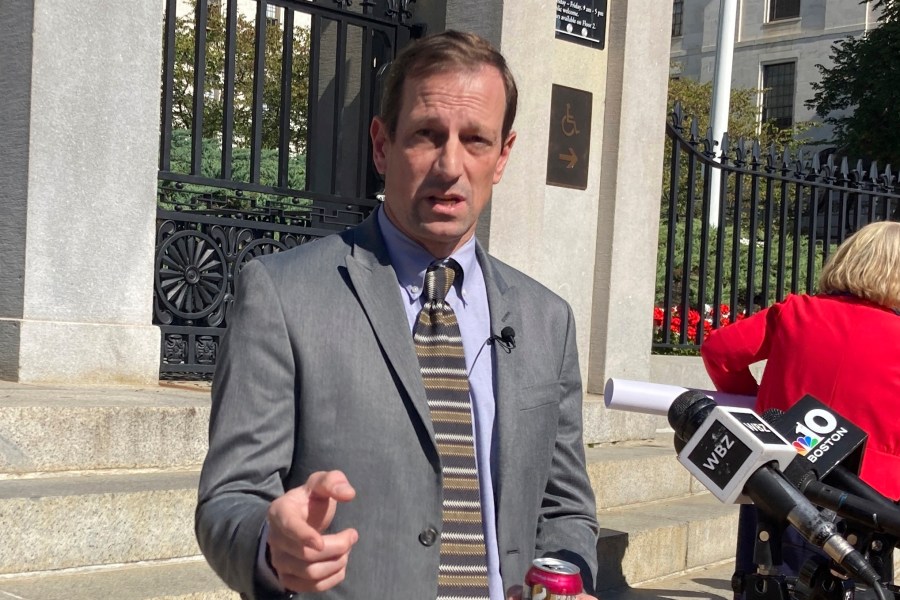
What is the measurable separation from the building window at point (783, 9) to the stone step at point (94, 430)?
41.1 meters

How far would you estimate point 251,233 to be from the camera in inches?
264

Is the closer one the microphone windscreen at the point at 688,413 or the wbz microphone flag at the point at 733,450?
the wbz microphone flag at the point at 733,450

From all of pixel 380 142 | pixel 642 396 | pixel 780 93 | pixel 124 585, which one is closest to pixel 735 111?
pixel 780 93

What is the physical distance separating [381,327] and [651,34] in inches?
232

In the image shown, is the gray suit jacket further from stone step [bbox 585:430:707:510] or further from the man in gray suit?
stone step [bbox 585:430:707:510]

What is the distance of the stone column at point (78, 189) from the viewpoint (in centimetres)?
536

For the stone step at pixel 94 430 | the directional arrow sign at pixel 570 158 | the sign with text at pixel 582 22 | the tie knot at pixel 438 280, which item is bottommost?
the stone step at pixel 94 430

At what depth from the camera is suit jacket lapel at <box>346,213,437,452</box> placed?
215cm

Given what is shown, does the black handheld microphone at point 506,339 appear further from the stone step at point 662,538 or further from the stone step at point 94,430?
the stone step at point 662,538

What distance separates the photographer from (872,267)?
437 centimetres

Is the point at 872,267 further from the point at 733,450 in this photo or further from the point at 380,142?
the point at 380,142

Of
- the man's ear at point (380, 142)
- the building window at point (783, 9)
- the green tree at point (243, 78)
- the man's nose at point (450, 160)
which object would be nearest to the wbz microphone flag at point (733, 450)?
the man's nose at point (450, 160)

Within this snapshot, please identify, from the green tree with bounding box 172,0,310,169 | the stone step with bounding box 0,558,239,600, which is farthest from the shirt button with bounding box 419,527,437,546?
the green tree with bounding box 172,0,310,169

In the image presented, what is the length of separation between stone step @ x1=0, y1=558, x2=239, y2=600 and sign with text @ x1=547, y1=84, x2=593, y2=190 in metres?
3.71
